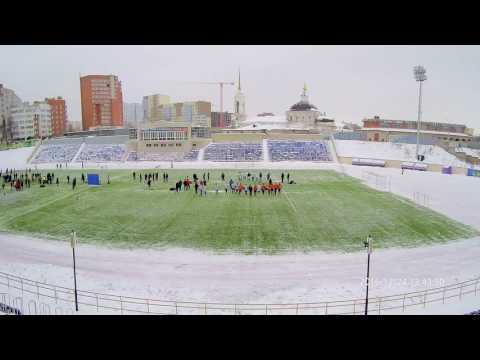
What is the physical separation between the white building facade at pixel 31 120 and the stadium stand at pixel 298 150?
31893 millimetres

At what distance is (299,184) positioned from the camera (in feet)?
96.1

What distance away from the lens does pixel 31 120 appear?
5366cm

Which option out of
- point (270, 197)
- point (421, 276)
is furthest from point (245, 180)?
point (421, 276)

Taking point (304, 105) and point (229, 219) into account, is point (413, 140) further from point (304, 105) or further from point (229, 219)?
point (229, 219)

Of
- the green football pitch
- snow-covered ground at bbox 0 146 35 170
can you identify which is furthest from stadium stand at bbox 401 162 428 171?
snow-covered ground at bbox 0 146 35 170

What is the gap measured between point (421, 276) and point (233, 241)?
21.7 feet

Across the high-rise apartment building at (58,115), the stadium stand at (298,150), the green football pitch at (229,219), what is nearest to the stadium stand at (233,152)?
the stadium stand at (298,150)

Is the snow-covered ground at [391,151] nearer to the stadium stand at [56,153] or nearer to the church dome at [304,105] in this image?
the church dome at [304,105]

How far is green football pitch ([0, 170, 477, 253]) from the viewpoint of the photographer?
14.4 m

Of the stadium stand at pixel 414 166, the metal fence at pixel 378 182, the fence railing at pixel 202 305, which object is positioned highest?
the stadium stand at pixel 414 166

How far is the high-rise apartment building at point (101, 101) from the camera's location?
72.1m

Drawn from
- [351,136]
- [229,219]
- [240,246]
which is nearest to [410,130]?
[351,136]

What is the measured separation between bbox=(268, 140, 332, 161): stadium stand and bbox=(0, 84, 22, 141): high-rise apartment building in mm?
30709
